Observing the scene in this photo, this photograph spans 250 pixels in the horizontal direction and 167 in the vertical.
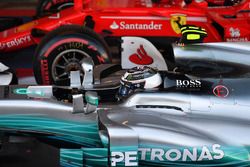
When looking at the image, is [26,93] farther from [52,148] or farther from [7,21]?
[7,21]

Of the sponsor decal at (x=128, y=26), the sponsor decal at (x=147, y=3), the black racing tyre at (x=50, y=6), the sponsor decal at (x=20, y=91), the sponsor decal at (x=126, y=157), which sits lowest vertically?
the sponsor decal at (x=126, y=157)

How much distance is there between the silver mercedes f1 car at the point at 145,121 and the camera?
2.67 metres

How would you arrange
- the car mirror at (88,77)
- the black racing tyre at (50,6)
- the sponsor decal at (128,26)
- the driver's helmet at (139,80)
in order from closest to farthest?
the driver's helmet at (139,80) < the car mirror at (88,77) < the sponsor decal at (128,26) < the black racing tyre at (50,6)

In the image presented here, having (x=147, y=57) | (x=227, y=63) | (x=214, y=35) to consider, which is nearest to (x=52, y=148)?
(x=227, y=63)

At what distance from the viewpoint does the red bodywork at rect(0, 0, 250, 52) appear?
5.04 m

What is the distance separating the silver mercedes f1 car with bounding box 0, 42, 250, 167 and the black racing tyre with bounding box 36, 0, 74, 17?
3.01 m

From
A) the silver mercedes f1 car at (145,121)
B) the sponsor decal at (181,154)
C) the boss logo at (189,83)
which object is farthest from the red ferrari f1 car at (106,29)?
the sponsor decal at (181,154)

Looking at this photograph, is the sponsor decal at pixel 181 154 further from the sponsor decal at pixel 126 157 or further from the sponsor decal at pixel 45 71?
the sponsor decal at pixel 45 71

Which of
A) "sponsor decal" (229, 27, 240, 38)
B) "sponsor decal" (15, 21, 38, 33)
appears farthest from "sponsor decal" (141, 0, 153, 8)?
"sponsor decal" (15, 21, 38, 33)

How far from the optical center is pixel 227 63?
10.3 ft

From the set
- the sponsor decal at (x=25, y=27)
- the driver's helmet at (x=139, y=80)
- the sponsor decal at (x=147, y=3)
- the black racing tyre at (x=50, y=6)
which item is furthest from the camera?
the black racing tyre at (x=50, y=6)

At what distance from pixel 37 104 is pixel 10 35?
248 cm

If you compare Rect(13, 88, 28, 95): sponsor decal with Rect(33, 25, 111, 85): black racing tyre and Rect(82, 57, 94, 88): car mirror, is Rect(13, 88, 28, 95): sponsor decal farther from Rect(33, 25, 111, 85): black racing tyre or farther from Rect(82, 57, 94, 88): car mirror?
Rect(33, 25, 111, 85): black racing tyre

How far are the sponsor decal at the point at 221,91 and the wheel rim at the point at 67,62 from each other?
193 centimetres
